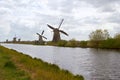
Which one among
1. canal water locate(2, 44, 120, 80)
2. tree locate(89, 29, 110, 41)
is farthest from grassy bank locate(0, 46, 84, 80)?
tree locate(89, 29, 110, 41)

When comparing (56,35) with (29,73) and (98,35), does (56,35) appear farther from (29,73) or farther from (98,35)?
(29,73)

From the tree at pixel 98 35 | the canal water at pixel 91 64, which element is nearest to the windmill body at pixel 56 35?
the tree at pixel 98 35

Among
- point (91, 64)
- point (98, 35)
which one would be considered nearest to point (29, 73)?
point (91, 64)

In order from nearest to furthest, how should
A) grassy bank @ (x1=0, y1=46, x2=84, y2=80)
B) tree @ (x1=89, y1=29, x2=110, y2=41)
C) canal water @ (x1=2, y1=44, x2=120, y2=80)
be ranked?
1. grassy bank @ (x1=0, y1=46, x2=84, y2=80)
2. canal water @ (x1=2, y1=44, x2=120, y2=80)
3. tree @ (x1=89, y1=29, x2=110, y2=41)

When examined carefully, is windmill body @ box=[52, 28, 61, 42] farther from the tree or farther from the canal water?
the canal water

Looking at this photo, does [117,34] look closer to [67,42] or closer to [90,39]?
[90,39]

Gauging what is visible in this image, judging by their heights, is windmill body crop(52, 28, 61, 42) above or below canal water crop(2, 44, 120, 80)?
above

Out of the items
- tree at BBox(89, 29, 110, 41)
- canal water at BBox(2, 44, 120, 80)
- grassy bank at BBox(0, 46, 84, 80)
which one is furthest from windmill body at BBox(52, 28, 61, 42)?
grassy bank at BBox(0, 46, 84, 80)

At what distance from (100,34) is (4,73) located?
Answer: 10189 centimetres

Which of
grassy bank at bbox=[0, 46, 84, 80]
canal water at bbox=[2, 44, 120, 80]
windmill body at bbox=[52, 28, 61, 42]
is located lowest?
canal water at bbox=[2, 44, 120, 80]

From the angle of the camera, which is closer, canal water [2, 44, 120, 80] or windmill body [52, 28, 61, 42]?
canal water [2, 44, 120, 80]

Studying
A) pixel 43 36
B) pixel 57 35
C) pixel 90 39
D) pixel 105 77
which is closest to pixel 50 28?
pixel 57 35

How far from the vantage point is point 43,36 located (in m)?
164

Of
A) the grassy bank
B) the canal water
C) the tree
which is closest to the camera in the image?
the grassy bank
